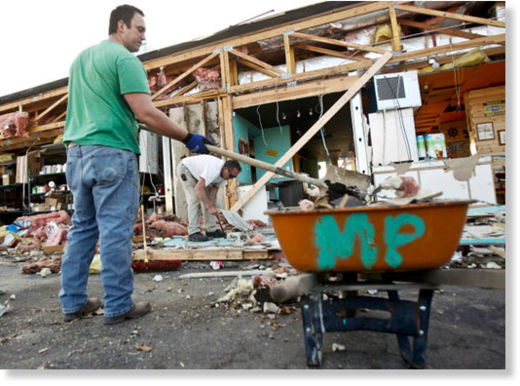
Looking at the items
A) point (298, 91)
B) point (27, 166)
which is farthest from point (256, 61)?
point (27, 166)

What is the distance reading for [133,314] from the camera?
2018mm

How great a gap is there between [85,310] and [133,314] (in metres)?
0.41

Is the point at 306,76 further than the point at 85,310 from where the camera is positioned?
Yes

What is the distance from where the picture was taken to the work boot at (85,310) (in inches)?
80.9

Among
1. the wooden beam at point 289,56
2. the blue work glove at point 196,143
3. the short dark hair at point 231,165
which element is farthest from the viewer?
the wooden beam at point 289,56

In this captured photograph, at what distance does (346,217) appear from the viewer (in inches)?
49.1

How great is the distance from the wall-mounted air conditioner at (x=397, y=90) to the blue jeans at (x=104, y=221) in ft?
17.4

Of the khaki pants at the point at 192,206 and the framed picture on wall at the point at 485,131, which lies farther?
the framed picture on wall at the point at 485,131

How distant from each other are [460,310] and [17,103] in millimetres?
12455

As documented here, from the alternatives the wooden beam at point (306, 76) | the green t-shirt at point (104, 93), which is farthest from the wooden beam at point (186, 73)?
the green t-shirt at point (104, 93)

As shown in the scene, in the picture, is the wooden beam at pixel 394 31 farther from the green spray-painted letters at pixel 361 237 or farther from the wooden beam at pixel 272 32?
the green spray-painted letters at pixel 361 237

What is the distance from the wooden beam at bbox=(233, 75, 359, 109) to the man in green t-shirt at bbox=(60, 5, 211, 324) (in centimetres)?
480

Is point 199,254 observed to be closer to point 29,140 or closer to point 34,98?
point 34,98

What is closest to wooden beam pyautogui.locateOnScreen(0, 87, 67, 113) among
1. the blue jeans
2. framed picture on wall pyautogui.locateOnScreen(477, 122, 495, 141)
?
the blue jeans
